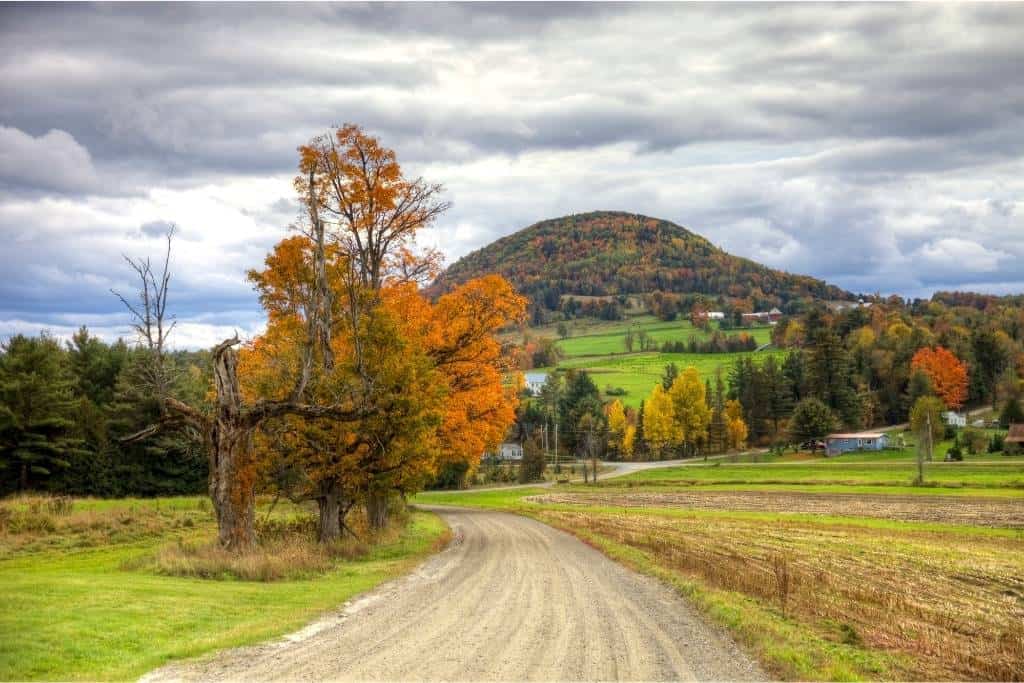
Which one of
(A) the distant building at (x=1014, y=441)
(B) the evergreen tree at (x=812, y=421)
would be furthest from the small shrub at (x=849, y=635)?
(B) the evergreen tree at (x=812, y=421)

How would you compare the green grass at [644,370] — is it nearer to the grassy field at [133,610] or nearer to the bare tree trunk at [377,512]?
the bare tree trunk at [377,512]

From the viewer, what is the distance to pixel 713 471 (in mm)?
96375

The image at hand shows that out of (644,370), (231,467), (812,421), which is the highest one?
(644,370)

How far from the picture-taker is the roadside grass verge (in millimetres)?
12945

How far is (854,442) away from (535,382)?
8035 cm

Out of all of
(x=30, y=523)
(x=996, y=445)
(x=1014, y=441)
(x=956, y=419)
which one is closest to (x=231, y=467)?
(x=30, y=523)

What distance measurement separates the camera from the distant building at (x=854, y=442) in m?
109

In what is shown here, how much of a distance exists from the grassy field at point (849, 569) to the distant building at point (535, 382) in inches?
4008

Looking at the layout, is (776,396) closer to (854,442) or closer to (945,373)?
(854,442)

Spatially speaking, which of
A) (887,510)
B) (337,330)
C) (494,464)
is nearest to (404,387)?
(337,330)

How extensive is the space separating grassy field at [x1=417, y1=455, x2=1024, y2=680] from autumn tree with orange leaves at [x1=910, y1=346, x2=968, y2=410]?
64.0m

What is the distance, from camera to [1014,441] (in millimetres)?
91125

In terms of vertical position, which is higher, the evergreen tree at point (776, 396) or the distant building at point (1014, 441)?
the evergreen tree at point (776, 396)

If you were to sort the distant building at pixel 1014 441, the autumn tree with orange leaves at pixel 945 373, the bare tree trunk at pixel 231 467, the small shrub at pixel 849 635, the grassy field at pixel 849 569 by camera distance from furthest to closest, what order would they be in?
the autumn tree with orange leaves at pixel 945 373, the distant building at pixel 1014 441, the bare tree trunk at pixel 231 467, the small shrub at pixel 849 635, the grassy field at pixel 849 569
